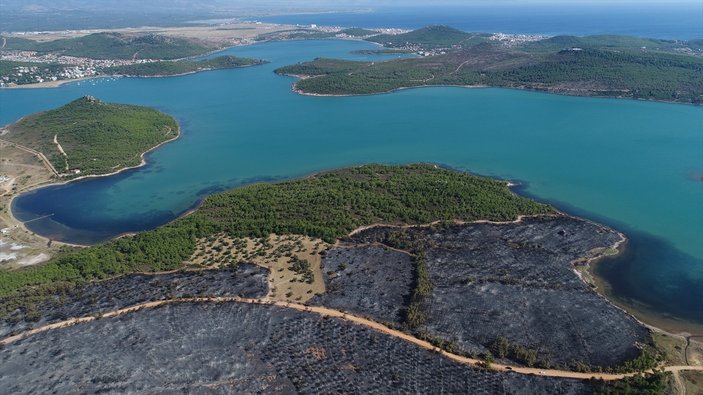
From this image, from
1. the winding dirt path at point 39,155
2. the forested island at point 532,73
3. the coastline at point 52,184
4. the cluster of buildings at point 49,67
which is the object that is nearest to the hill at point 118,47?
the cluster of buildings at point 49,67

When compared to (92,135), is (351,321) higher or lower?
lower

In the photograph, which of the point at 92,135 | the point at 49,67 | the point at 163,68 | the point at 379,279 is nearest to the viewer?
the point at 379,279

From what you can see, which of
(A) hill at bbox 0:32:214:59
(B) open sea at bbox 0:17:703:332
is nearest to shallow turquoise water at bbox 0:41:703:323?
(B) open sea at bbox 0:17:703:332

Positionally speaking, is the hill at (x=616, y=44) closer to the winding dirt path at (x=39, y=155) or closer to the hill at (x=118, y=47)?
the hill at (x=118, y=47)

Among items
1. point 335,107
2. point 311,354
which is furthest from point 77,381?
point 335,107

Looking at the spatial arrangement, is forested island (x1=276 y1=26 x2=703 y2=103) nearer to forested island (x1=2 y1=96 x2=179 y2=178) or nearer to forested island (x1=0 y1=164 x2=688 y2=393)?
forested island (x1=2 y1=96 x2=179 y2=178)

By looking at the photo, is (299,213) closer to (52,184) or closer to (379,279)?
(379,279)

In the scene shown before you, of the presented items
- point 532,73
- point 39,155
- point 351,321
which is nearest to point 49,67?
point 39,155
